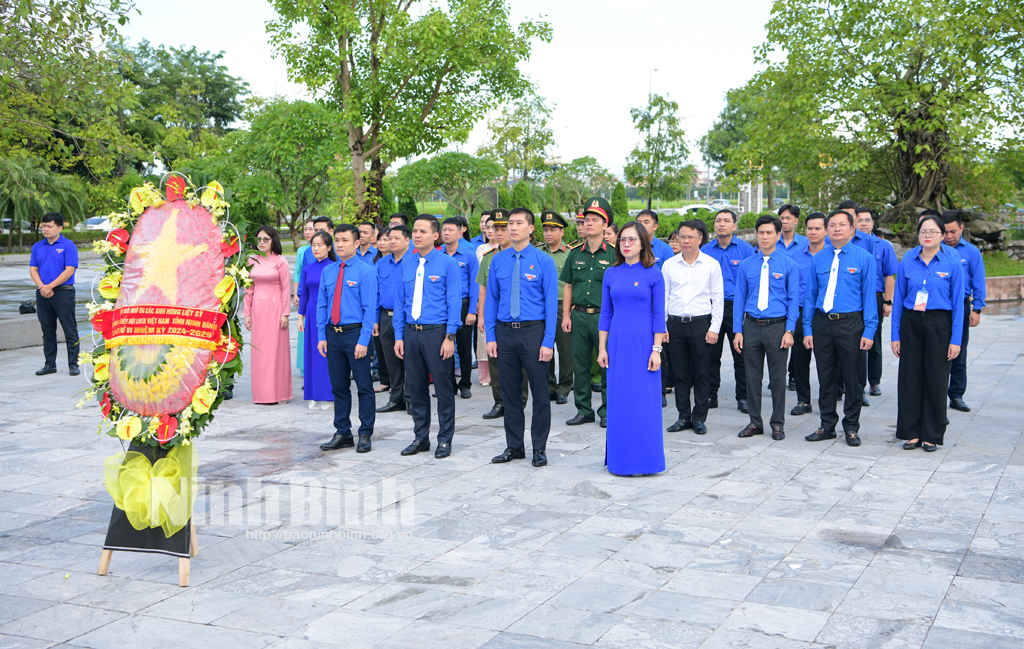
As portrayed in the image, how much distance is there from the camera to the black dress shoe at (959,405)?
333 inches

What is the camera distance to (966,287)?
328 inches

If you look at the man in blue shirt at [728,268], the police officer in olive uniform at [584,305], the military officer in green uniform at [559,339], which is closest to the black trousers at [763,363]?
the man in blue shirt at [728,268]

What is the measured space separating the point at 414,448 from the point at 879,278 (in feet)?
17.6

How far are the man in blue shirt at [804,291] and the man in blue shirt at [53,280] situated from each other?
8.64 meters

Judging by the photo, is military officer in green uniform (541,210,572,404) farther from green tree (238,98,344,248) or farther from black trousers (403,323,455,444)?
green tree (238,98,344,248)

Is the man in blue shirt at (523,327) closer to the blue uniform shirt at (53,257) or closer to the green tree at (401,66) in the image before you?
the blue uniform shirt at (53,257)

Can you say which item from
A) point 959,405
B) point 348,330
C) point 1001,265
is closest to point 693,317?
point 959,405

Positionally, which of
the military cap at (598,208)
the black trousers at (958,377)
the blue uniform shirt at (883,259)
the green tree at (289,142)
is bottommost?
the black trousers at (958,377)

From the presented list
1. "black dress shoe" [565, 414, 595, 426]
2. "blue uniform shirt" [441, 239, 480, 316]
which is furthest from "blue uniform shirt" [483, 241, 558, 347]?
"blue uniform shirt" [441, 239, 480, 316]

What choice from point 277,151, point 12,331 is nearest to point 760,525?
point 12,331

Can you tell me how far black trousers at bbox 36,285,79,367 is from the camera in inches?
439

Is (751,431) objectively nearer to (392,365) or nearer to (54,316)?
(392,365)

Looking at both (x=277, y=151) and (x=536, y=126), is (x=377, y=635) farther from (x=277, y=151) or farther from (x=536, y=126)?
(x=536, y=126)

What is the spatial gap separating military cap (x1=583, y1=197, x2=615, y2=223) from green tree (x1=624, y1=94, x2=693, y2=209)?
28405 mm
